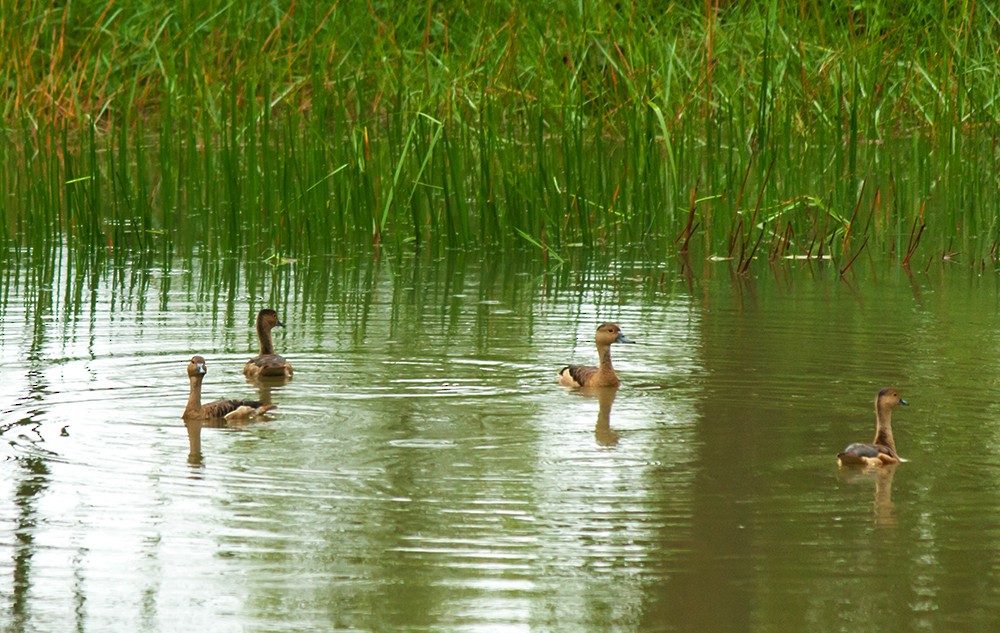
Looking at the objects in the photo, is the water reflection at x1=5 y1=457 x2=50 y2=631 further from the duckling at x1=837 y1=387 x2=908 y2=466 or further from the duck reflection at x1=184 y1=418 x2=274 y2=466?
the duckling at x1=837 y1=387 x2=908 y2=466

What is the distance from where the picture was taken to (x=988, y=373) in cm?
934

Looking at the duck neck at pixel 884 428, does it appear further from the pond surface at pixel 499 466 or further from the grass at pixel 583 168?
the grass at pixel 583 168

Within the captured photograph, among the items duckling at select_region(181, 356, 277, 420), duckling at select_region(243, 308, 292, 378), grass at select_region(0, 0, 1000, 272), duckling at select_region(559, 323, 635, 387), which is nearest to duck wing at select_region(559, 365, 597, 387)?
duckling at select_region(559, 323, 635, 387)

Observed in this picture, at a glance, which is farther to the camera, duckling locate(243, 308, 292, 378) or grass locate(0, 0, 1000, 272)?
grass locate(0, 0, 1000, 272)

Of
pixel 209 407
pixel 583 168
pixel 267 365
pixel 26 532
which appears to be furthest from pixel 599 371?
pixel 583 168

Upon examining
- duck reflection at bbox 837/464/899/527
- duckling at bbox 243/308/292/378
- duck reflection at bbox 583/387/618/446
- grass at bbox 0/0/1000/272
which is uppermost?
grass at bbox 0/0/1000/272

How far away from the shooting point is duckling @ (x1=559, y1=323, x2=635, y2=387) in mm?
9109

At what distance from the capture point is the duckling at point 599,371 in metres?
9.11

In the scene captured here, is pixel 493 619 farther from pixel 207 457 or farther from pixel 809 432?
pixel 809 432

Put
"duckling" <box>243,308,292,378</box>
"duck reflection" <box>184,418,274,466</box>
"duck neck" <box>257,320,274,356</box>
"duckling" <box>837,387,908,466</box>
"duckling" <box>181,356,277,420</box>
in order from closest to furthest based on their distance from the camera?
"duckling" <box>837,387,908,466</box> → "duck reflection" <box>184,418,274,466</box> → "duckling" <box>181,356,277,420</box> → "duckling" <box>243,308,292,378</box> → "duck neck" <box>257,320,274,356</box>

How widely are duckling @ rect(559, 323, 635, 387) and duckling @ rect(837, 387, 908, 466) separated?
1.82m

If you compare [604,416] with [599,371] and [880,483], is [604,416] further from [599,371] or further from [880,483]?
[880,483]

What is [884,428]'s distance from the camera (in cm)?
751

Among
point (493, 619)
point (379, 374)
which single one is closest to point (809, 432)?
point (379, 374)
